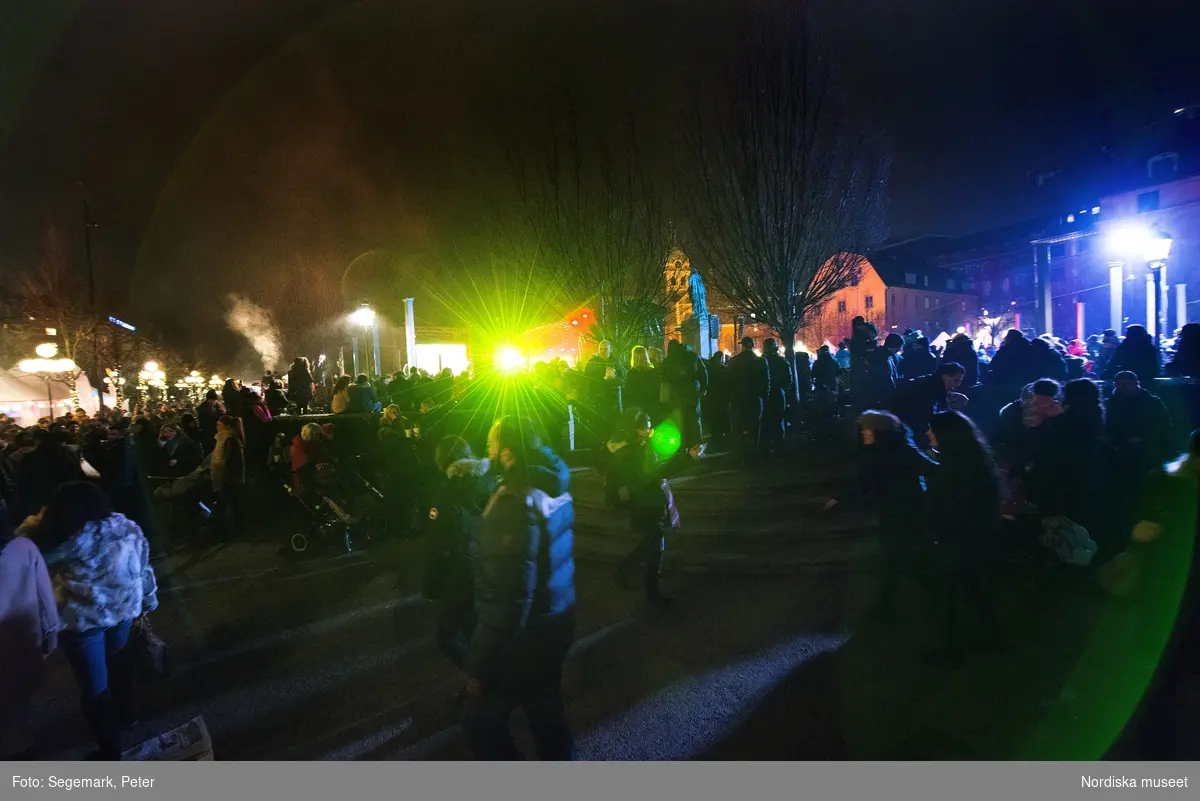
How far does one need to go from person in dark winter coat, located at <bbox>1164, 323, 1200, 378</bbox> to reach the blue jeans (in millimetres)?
10794

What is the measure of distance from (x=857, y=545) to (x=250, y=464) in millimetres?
8411

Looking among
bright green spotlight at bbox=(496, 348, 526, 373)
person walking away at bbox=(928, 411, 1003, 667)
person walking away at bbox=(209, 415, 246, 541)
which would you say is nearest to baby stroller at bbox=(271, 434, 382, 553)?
person walking away at bbox=(209, 415, 246, 541)

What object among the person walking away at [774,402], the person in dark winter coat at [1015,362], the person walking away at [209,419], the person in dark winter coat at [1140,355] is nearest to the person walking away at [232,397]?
the person walking away at [209,419]

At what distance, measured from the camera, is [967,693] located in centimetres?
421

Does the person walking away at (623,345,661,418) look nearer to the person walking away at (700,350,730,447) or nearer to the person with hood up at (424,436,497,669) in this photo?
the person walking away at (700,350,730,447)

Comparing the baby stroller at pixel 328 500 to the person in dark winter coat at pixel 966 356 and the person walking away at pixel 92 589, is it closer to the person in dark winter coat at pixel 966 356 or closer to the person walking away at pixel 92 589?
the person walking away at pixel 92 589

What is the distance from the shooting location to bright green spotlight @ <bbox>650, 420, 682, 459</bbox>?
5.89 m

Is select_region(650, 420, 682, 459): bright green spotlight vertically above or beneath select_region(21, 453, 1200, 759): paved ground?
above

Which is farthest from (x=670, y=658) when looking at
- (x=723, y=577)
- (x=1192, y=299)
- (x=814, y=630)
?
(x=1192, y=299)

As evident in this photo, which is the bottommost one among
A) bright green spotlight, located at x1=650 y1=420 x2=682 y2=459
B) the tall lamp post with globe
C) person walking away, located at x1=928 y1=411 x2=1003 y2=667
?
person walking away, located at x1=928 y1=411 x2=1003 y2=667

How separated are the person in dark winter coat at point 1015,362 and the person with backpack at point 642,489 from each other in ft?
18.2

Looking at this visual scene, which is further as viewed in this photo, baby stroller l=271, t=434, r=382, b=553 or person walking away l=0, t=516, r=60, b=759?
baby stroller l=271, t=434, r=382, b=553

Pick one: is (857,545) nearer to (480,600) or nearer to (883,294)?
(480,600)

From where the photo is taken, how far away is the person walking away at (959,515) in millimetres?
4449
